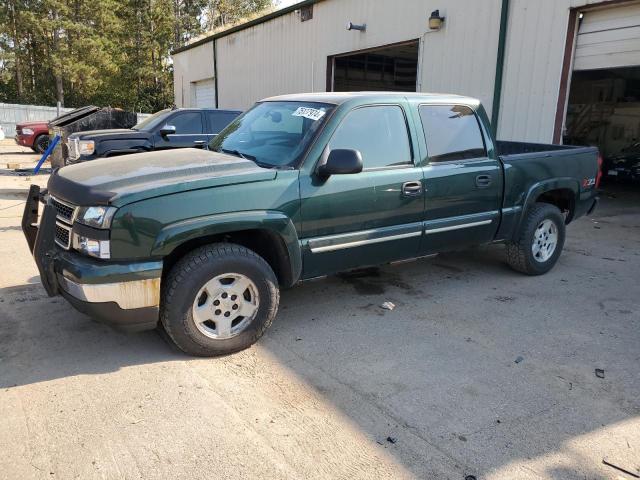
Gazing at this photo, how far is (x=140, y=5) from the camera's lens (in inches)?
1503

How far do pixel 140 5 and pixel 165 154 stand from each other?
39.3 m

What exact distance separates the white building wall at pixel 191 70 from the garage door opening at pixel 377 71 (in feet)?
20.9

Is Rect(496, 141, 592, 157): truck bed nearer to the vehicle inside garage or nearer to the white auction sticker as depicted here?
the white auction sticker

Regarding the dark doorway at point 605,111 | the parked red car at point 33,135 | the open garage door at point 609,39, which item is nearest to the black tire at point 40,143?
the parked red car at point 33,135

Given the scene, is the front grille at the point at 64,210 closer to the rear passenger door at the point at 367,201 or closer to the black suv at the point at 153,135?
the rear passenger door at the point at 367,201

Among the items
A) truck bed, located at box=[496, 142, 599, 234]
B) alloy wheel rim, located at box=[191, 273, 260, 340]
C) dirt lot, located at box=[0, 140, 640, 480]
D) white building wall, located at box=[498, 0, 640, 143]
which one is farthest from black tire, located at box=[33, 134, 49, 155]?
alloy wheel rim, located at box=[191, 273, 260, 340]

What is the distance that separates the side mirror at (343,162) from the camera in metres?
3.79

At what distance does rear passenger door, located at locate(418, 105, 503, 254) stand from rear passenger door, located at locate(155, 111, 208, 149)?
5868 mm

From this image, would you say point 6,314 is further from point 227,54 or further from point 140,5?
point 140,5

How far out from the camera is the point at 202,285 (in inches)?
139

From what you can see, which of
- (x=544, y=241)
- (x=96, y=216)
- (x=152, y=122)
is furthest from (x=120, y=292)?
(x=152, y=122)

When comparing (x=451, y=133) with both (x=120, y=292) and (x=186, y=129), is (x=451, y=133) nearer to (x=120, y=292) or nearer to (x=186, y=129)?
(x=120, y=292)

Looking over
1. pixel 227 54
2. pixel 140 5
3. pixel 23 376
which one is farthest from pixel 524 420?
pixel 140 5

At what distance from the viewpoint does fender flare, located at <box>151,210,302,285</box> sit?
3355 millimetres
